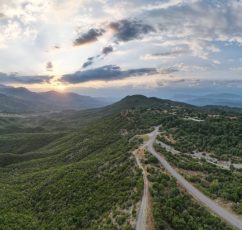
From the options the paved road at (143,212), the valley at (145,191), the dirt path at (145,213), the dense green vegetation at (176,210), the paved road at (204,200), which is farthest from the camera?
the valley at (145,191)

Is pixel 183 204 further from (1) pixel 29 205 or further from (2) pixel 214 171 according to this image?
(1) pixel 29 205

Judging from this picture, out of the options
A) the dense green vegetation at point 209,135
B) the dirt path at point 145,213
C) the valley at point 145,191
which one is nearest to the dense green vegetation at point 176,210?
the valley at point 145,191

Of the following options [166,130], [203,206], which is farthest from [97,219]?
[166,130]

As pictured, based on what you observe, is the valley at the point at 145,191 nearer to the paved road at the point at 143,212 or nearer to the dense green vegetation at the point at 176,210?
the dense green vegetation at the point at 176,210

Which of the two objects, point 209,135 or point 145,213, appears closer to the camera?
point 145,213

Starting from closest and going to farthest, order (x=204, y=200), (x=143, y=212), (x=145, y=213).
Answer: (x=145, y=213)
(x=143, y=212)
(x=204, y=200)

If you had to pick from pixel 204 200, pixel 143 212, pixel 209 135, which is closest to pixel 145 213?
pixel 143 212

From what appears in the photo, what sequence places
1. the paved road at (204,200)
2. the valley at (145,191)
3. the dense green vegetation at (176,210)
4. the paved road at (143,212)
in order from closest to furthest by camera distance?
1. the dense green vegetation at (176,210)
2. the paved road at (143,212)
3. the paved road at (204,200)
4. the valley at (145,191)

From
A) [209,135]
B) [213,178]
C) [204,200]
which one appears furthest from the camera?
[209,135]

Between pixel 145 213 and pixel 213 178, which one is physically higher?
pixel 213 178

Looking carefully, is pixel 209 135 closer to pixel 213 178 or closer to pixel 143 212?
pixel 213 178

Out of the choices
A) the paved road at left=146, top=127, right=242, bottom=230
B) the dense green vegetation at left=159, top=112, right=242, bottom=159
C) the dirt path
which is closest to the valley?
the paved road at left=146, top=127, right=242, bottom=230
